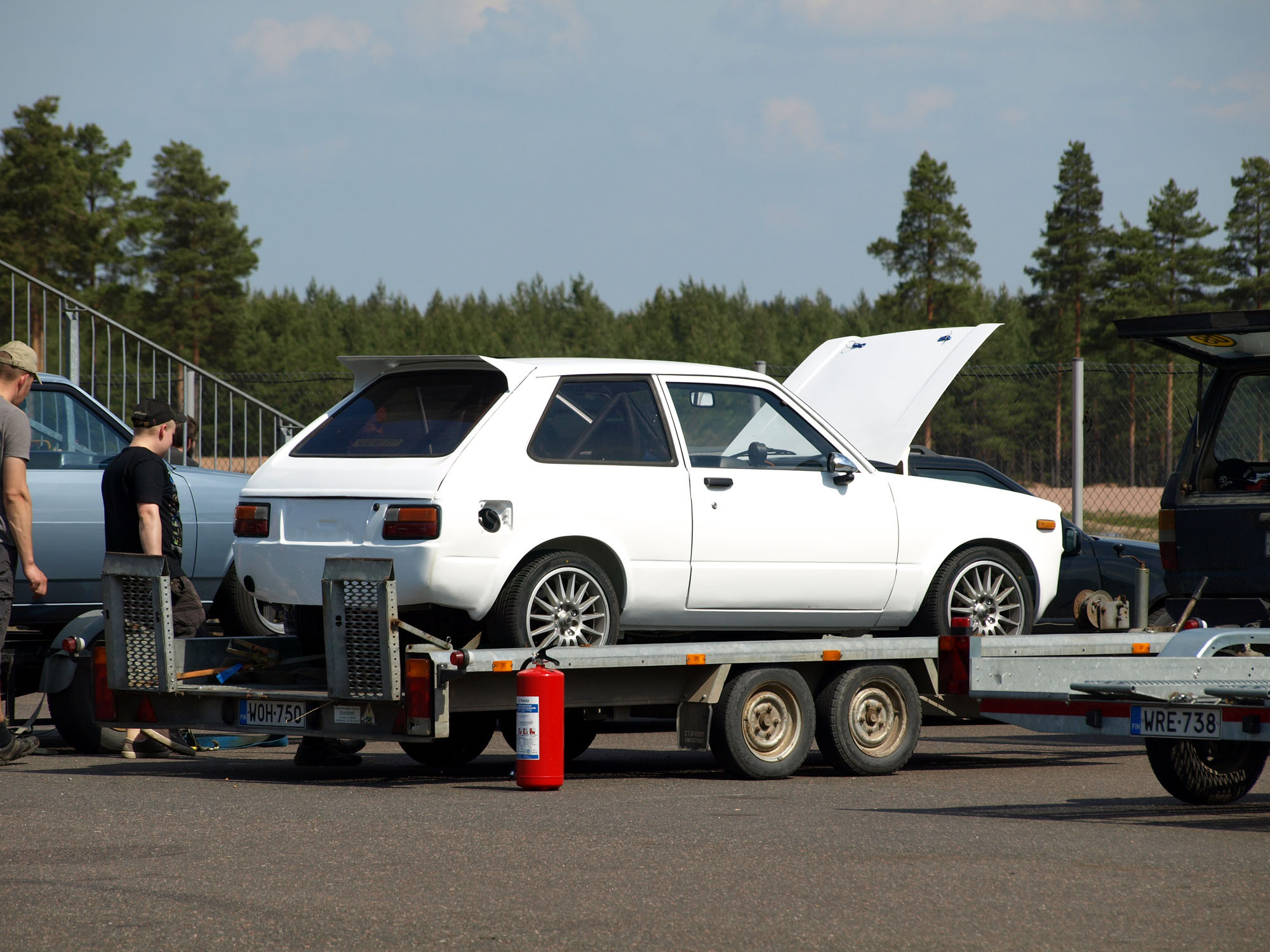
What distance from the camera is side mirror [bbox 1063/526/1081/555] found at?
11758 mm

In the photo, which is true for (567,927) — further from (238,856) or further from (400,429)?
(400,429)

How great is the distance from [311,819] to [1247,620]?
543 cm

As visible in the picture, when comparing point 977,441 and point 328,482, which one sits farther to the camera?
point 977,441

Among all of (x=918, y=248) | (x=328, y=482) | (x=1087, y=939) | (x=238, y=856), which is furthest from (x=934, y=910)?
(x=918, y=248)

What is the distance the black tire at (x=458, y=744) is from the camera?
952 centimetres

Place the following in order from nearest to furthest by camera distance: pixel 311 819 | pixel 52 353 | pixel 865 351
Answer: pixel 311 819, pixel 865 351, pixel 52 353

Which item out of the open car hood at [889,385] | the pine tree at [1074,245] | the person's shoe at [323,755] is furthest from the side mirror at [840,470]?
the pine tree at [1074,245]

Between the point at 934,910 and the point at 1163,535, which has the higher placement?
the point at 1163,535

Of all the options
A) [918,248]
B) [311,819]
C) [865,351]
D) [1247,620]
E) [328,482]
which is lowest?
[311,819]

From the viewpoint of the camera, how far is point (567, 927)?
496cm

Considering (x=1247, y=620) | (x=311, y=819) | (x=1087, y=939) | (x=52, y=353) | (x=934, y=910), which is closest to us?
(x=1087, y=939)

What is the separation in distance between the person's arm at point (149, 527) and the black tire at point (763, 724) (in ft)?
10.2

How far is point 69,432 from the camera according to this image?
10773 mm

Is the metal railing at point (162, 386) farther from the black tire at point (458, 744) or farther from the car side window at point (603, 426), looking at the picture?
the car side window at point (603, 426)
